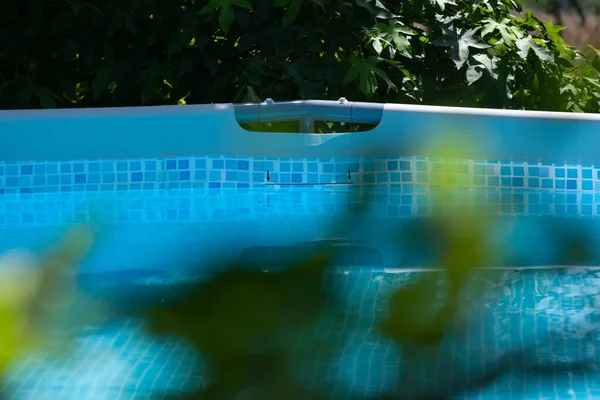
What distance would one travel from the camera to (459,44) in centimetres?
302

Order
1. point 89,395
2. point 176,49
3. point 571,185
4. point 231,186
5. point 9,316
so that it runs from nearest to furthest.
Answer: point 9,316 < point 89,395 < point 571,185 < point 231,186 < point 176,49

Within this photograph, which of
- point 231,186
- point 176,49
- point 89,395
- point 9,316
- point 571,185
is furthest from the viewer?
point 176,49

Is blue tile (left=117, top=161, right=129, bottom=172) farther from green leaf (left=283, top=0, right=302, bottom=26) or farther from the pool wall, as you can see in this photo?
green leaf (left=283, top=0, right=302, bottom=26)

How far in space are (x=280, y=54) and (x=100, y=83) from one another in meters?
0.57

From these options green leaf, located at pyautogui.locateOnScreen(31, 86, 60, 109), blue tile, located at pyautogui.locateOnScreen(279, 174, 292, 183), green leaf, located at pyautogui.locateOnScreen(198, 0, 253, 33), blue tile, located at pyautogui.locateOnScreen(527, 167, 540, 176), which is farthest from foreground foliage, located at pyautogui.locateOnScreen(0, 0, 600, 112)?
blue tile, located at pyautogui.locateOnScreen(527, 167, 540, 176)

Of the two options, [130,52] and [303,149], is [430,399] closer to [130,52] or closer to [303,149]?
[303,149]

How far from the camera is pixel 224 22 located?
2.76 metres

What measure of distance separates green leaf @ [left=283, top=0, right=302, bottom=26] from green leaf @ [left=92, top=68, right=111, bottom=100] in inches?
23.0

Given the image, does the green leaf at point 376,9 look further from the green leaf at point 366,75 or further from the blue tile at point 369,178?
the blue tile at point 369,178

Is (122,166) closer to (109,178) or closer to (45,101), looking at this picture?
(109,178)

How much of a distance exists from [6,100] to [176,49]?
22.0 inches

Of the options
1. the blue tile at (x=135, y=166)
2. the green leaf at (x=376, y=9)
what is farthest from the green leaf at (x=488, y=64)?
the blue tile at (x=135, y=166)

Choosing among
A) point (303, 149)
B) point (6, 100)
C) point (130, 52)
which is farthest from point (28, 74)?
point (303, 149)

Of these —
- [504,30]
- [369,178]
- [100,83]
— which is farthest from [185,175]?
[369,178]
